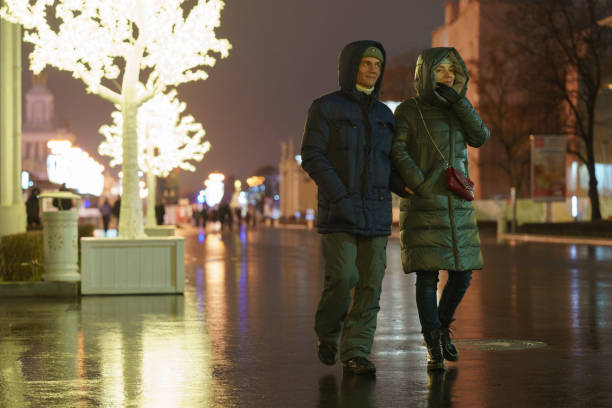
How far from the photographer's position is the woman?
7586mm

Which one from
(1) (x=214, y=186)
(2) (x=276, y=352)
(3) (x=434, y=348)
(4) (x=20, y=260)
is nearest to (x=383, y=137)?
(3) (x=434, y=348)

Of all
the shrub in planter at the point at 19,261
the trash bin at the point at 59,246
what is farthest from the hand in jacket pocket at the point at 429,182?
the shrub in planter at the point at 19,261

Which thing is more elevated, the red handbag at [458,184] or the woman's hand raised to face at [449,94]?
the woman's hand raised to face at [449,94]

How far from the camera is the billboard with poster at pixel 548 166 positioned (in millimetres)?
45531

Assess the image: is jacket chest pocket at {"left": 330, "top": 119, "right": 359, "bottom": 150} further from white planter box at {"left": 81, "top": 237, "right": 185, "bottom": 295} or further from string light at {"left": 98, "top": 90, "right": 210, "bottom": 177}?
string light at {"left": 98, "top": 90, "right": 210, "bottom": 177}

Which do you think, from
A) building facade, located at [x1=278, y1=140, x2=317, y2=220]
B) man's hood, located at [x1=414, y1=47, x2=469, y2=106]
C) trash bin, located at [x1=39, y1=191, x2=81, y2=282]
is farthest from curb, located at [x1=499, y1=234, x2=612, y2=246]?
building facade, located at [x1=278, y1=140, x2=317, y2=220]

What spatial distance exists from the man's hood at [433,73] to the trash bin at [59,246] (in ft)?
27.2

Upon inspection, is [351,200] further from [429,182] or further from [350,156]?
[429,182]

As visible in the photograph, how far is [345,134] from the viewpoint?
7.45 meters

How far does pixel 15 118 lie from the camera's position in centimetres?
2592

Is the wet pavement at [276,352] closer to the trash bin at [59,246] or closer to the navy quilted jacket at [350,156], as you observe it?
the trash bin at [59,246]

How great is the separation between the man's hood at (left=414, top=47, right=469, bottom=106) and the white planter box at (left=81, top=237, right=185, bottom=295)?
7.47 m

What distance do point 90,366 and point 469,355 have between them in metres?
2.88

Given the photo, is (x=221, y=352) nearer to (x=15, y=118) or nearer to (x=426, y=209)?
(x=426, y=209)
